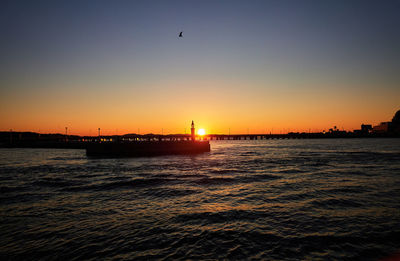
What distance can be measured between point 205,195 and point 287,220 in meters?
4.78

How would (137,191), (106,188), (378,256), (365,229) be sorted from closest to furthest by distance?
(378,256)
(365,229)
(137,191)
(106,188)

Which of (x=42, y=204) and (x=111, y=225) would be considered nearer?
(x=111, y=225)

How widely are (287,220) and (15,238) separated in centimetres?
877

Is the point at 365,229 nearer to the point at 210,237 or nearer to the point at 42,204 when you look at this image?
the point at 210,237

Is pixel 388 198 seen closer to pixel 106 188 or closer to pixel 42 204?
pixel 106 188

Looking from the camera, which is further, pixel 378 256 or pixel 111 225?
pixel 111 225

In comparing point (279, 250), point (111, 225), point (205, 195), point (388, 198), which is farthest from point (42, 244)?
point (388, 198)

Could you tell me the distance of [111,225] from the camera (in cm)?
768

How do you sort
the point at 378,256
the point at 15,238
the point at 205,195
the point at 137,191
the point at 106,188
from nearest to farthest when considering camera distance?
the point at 378,256 → the point at 15,238 → the point at 205,195 → the point at 137,191 → the point at 106,188

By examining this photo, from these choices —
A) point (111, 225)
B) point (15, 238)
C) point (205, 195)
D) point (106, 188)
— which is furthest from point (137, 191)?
point (15, 238)

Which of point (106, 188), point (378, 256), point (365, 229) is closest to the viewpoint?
point (378, 256)

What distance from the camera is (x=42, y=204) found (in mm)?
A: 10430

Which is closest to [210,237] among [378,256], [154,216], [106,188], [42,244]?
[154,216]

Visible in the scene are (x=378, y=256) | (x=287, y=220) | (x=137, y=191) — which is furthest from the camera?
(x=137, y=191)
